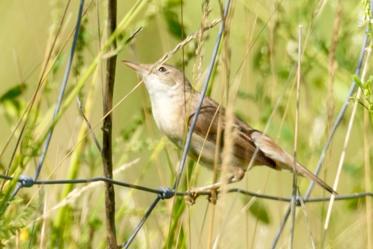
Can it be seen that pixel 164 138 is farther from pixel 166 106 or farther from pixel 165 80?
pixel 165 80

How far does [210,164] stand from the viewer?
4223 millimetres

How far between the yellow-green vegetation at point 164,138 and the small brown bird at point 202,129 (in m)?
0.07

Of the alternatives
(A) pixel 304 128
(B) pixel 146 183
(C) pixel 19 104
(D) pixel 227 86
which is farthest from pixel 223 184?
(B) pixel 146 183

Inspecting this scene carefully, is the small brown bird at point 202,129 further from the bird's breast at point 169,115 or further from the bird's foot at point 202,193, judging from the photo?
the bird's foot at point 202,193

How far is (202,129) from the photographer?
4.36 metres

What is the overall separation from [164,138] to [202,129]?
43 cm

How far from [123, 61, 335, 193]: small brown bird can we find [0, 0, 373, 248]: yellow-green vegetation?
69 mm

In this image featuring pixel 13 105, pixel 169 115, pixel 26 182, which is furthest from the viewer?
pixel 169 115

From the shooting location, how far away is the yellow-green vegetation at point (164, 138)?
2955 mm

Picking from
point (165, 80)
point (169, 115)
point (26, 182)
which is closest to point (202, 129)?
point (169, 115)

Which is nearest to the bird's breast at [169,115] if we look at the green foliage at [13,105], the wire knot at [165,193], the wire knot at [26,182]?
the green foliage at [13,105]

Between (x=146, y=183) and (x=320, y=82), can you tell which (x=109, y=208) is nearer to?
(x=320, y=82)

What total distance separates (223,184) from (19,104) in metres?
1.34

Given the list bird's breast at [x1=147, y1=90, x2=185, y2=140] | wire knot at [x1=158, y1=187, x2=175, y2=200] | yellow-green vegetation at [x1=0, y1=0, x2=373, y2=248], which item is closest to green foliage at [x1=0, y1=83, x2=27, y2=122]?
yellow-green vegetation at [x1=0, y1=0, x2=373, y2=248]
